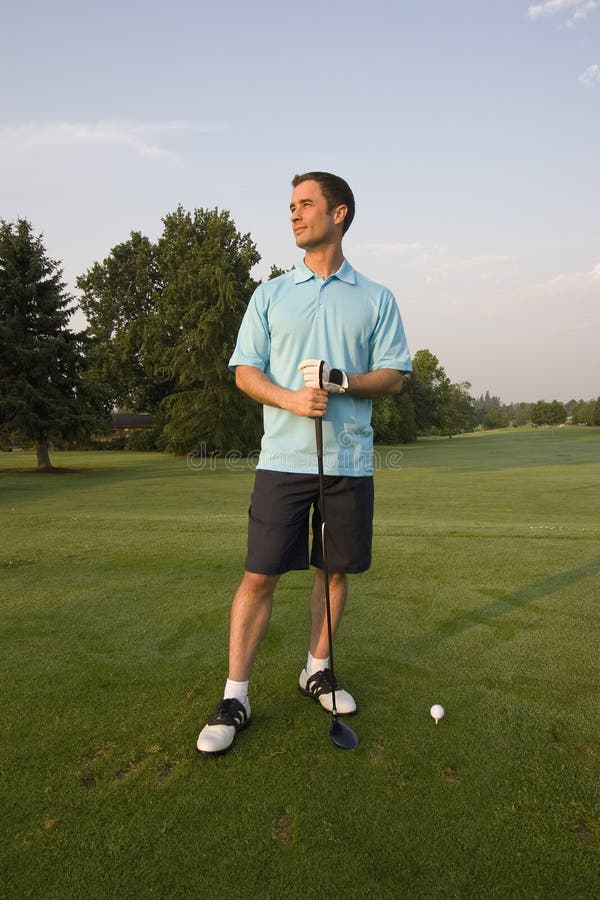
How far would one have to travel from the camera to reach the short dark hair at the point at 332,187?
260 cm

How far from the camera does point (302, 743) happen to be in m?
2.27

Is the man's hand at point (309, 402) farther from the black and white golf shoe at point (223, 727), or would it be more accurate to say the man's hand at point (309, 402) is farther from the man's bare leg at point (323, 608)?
the black and white golf shoe at point (223, 727)

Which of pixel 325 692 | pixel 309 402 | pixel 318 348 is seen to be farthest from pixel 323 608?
pixel 318 348

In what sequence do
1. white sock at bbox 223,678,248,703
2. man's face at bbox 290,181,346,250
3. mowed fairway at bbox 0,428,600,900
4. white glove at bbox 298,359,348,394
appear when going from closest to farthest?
mowed fairway at bbox 0,428,600,900 < white glove at bbox 298,359,348,394 < white sock at bbox 223,678,248,703 < man's face at bbox 290,181,346,250

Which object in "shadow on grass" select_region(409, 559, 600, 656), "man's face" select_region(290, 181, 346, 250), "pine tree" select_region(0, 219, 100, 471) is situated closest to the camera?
"man's face" select_region(290, 181, 346, 250)

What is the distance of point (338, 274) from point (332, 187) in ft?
1.25

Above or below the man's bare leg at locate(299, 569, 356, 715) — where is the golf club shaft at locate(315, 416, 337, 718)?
above

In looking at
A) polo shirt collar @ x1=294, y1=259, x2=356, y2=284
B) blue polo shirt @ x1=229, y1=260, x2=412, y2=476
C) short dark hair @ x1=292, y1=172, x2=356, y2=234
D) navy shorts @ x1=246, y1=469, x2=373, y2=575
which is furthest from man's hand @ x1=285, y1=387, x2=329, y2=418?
short dark hair @ x1=292, y1=172, x2=356, y2=234

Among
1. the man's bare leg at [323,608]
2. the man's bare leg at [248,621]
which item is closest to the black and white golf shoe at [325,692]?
the man's bare leg at [323,608]

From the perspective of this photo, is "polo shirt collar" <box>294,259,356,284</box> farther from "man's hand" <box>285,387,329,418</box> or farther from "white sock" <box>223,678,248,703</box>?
"white sock" <box>223,678,248,703</box>

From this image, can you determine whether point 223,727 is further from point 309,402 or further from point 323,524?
point 309,402

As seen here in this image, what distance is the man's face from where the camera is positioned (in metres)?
2.60

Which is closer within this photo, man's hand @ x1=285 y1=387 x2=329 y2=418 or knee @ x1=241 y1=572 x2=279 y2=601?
man's hand @ x1=285 y1=387 x2=329 y2=418

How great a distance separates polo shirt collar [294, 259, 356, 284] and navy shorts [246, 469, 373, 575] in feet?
2.81
